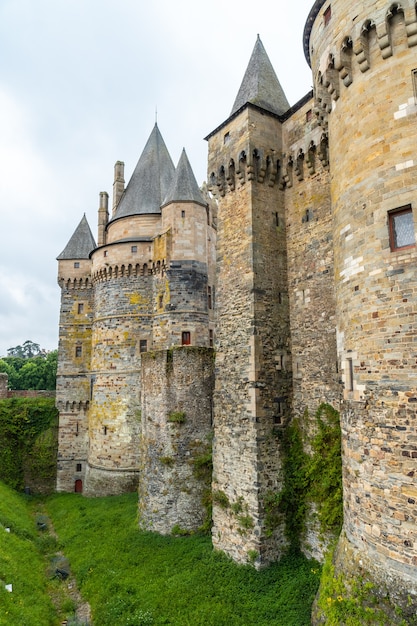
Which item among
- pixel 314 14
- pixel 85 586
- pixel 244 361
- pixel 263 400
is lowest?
pixel 85 586

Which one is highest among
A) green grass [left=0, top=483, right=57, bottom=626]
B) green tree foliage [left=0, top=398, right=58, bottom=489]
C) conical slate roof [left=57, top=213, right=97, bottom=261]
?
conical slate roof [left=57, top=213, right=97, bottom=261]

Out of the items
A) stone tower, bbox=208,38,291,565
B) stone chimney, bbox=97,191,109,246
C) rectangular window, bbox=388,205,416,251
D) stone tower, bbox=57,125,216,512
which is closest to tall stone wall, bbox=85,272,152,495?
stone tower, bbox=57,125,216,512

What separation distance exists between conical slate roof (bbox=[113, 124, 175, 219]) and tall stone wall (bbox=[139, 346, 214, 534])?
12.3 meters

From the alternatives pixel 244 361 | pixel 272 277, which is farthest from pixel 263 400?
pixel 272 277

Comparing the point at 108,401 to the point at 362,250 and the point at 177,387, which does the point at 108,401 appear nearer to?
the point at 177,387

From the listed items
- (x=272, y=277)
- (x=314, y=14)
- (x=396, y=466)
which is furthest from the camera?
(x=272, y=277)

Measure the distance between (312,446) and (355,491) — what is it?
187 inches

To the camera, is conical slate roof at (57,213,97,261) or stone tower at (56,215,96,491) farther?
conical slate roof at (57,213,97,261)

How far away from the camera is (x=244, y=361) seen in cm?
1502

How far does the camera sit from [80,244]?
3256 centimetres

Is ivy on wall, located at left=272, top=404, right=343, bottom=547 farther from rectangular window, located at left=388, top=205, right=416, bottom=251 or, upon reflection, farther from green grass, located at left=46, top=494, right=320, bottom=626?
Result: rectangular window, located at left=388, top=205, right=416, bottom=251

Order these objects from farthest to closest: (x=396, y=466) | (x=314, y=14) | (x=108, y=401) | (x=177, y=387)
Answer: (x=108, y=401)
(x=177, y=387)
(x=314, y=14)
(x=396, y=466)

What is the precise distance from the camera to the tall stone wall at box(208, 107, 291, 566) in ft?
46.5

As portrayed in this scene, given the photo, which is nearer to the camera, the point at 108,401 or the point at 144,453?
the point at 144,453
